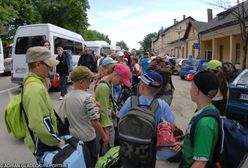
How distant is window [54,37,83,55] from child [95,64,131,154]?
1091 cm

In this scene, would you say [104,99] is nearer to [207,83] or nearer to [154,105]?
[154,105]

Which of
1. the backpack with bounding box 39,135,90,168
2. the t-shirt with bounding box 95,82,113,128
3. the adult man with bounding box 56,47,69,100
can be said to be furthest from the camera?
the adult man with bounding box 56,47,69,100

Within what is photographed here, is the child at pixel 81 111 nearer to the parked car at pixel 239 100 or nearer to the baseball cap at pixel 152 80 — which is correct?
the baseball cap at pixel 152 80

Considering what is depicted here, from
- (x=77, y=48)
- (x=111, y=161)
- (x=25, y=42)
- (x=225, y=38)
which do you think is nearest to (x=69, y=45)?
(x=77, y=48)

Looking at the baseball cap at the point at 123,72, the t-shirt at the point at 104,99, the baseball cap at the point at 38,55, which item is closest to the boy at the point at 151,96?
the baseball cap at the point at 38,55

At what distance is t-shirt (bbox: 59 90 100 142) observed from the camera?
3.58m

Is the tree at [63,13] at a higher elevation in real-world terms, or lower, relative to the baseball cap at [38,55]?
higher

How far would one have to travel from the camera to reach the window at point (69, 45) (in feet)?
49.6

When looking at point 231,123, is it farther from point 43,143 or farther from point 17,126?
point 17,126

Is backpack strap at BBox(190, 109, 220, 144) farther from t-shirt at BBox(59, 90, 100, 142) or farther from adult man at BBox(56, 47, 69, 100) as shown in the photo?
adult man at BBox(56, 47, 69, 100)

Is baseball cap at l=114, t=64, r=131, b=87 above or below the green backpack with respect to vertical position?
above

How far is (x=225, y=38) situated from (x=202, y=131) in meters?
36.9

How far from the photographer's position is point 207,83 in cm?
268

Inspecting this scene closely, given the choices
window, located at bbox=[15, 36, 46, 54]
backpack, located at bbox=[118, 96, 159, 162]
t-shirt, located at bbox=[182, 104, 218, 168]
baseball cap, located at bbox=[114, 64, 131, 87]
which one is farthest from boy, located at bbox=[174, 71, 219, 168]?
window, located at bbox=[15, 36, 46, 54]
